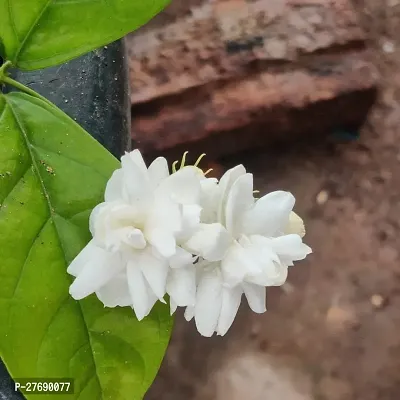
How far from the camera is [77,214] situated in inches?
16.4

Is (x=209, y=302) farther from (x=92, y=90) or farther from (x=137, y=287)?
(x=92, y=90)

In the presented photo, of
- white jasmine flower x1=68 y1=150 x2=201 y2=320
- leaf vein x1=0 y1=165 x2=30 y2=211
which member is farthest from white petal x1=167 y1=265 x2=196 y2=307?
leaf vein x1=0 y1=165 x2=30 y2=211

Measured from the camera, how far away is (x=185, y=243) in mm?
360

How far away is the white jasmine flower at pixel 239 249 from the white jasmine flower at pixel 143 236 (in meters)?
0.02

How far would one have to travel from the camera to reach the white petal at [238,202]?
0.37 m

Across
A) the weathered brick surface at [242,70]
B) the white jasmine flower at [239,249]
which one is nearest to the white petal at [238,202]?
the white jasmine flower at [239,249]

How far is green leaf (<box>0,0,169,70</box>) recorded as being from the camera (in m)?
0.42

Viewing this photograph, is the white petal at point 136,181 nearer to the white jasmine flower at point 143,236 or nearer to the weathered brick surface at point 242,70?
the white jasmine flower at point 143,236

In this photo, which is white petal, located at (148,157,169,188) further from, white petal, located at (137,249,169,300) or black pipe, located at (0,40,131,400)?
black pipe, located at (0,40,131,400)

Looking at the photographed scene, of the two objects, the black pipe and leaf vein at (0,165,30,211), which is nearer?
leaf vein at (0,165,30,211)

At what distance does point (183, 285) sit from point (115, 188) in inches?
2.8

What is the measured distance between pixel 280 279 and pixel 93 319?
141 millimetres

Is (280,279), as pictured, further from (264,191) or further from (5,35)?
(264,191)

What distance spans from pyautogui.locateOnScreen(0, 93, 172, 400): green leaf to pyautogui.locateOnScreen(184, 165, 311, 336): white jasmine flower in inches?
3.5
